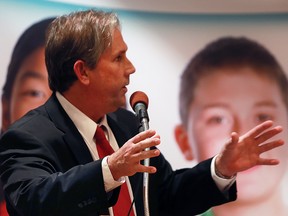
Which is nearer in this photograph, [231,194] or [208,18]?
[231,194]

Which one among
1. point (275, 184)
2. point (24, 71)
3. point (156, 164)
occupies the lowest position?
point (275, 184)

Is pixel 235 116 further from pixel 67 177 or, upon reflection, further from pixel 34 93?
pixel 67 177

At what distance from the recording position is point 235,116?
2.69 m

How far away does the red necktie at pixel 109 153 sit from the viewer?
172 cm

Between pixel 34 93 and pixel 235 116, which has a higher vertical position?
pixel 34 93

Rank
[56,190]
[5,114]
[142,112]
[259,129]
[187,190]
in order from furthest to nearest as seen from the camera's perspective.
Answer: [5,114] → [187,190] → [259,129] → [142,112] → [56,190]

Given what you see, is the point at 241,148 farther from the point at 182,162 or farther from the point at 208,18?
the point at 208,18

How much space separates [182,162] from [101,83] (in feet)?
3.24

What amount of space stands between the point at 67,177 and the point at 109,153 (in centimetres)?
33

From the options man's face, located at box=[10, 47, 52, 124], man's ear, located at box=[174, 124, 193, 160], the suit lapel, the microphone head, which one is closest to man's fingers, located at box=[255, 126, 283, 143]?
the microphone head

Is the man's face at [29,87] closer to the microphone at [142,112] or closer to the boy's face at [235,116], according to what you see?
the boy's face at [235,116]

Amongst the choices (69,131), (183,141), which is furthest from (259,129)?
(183,141)

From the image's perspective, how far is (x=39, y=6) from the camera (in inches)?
99.5

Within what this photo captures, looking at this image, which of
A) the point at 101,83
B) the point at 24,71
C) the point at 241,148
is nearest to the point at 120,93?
the point at 101,83
